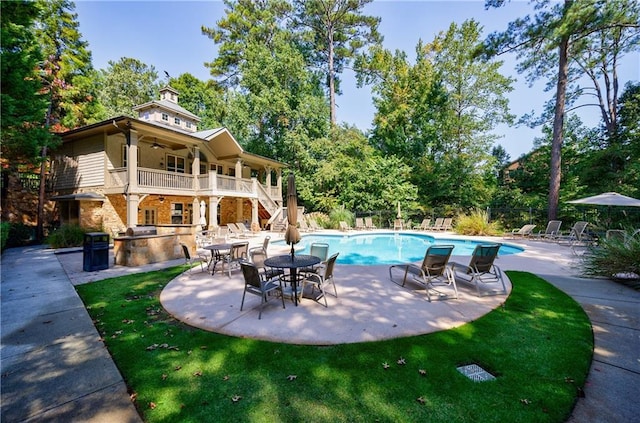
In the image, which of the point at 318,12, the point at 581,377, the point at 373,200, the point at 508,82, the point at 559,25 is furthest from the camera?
the point at 318,12

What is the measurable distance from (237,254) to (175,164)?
13.8m

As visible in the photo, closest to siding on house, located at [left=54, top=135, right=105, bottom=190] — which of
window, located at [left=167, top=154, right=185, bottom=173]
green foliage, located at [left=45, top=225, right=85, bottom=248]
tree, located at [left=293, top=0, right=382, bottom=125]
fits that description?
green foliage, located at [left=45, top=225, right=85, bottom=248]

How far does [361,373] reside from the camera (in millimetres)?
3021

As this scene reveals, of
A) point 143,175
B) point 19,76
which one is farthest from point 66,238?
point 19,76

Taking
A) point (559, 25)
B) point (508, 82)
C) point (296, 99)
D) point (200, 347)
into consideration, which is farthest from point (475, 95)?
point (200, 347)

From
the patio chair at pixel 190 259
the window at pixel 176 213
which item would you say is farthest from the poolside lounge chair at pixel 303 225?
the patio chair at pixel 190 259

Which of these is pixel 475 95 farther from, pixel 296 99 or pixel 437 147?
pixel 296 99

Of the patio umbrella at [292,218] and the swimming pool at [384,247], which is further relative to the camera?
the swimming pool at [384,247]

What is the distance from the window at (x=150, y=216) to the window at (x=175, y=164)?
2.95 m

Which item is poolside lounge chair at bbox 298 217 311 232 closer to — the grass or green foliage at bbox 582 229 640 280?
green foliage at bbox 582 229 640 280

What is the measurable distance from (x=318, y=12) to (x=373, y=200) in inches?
793

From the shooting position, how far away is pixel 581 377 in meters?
2.88

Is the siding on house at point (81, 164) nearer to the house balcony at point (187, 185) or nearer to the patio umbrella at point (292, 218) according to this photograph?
the house balcony at point (187, 185)

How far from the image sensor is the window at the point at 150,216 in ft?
55.9
